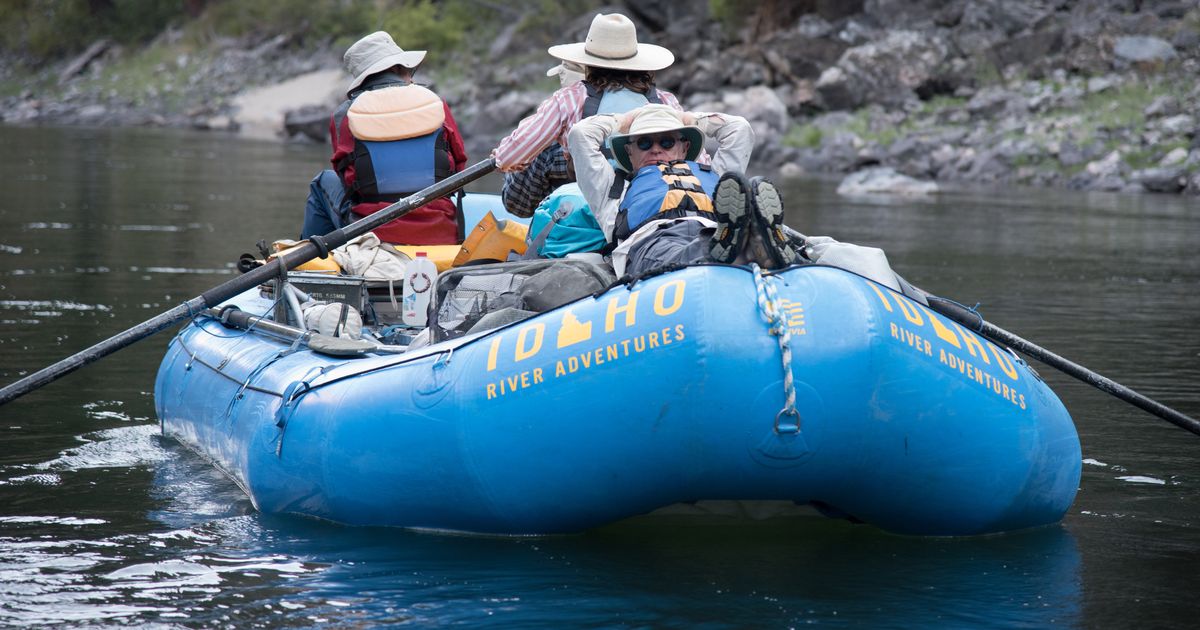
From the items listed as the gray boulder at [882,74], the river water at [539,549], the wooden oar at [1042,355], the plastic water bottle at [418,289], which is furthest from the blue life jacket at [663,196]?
the gray boulder at [882,74]

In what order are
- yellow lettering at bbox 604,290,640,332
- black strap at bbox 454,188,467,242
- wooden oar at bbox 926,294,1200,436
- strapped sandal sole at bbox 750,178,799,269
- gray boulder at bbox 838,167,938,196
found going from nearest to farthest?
yellow lettering at bbox 604,290,640,332
strapped sandal sole at bbox 750,178,799,269
wooden oar at bbox 926,294,1200,436
black strap at bbox 454,188,467,242
gray boulder at bbox 838,167,938,196

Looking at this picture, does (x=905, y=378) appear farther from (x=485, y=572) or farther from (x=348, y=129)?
(x=348, y=129)

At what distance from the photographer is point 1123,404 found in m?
7.25

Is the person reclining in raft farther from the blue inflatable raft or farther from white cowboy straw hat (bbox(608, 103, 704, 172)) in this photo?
the blue inflatable raft

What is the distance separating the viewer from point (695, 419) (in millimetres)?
4156

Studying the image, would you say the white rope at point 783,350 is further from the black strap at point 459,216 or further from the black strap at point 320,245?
the black strap at point 459,216

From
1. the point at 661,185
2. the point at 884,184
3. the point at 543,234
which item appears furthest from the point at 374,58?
the point at 884,184

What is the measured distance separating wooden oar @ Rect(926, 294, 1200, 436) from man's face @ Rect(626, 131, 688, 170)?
3.25 ft

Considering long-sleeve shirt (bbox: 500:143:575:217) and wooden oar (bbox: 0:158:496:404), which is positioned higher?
long-sleeve shirt (bbox: 500:143:575:217)

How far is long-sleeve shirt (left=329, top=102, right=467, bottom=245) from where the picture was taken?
6.68 metres

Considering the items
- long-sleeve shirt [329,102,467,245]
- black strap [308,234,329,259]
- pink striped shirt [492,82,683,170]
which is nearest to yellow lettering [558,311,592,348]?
pink striped shirt [492,82,683,170]

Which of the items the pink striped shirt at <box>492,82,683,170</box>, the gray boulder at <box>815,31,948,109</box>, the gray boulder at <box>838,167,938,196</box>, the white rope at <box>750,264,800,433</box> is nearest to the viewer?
the white rope at <box>750,264,800,433</box>

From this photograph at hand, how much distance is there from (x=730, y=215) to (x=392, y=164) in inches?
107

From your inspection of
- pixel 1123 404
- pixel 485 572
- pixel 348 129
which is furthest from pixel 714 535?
pixel 1123 404
